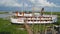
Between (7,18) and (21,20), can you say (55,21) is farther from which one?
(7,18)

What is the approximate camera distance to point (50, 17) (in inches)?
257

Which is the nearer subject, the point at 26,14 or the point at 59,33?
the point at 59,33

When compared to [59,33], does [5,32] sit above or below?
below

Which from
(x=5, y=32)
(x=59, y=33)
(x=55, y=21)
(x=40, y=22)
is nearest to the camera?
(x=59, y=33)

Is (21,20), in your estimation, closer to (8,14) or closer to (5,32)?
(8,14)

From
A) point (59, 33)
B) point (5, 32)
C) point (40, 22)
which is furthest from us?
point (40, 22)

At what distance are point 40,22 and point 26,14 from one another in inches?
24.2

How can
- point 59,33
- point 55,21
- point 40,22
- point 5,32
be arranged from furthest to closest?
point 55,21 → point 40,22 → point 5,32 → point 59,33

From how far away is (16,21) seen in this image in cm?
637

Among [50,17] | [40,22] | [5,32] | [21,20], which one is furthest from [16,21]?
[5,32]

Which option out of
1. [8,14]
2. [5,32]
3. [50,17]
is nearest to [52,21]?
[50,17]

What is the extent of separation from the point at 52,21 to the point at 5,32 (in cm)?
236

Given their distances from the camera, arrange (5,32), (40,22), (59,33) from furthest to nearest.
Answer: (40,22) → (5,32) → (59,33)

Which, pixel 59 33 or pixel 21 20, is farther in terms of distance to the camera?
pixel 21 20
